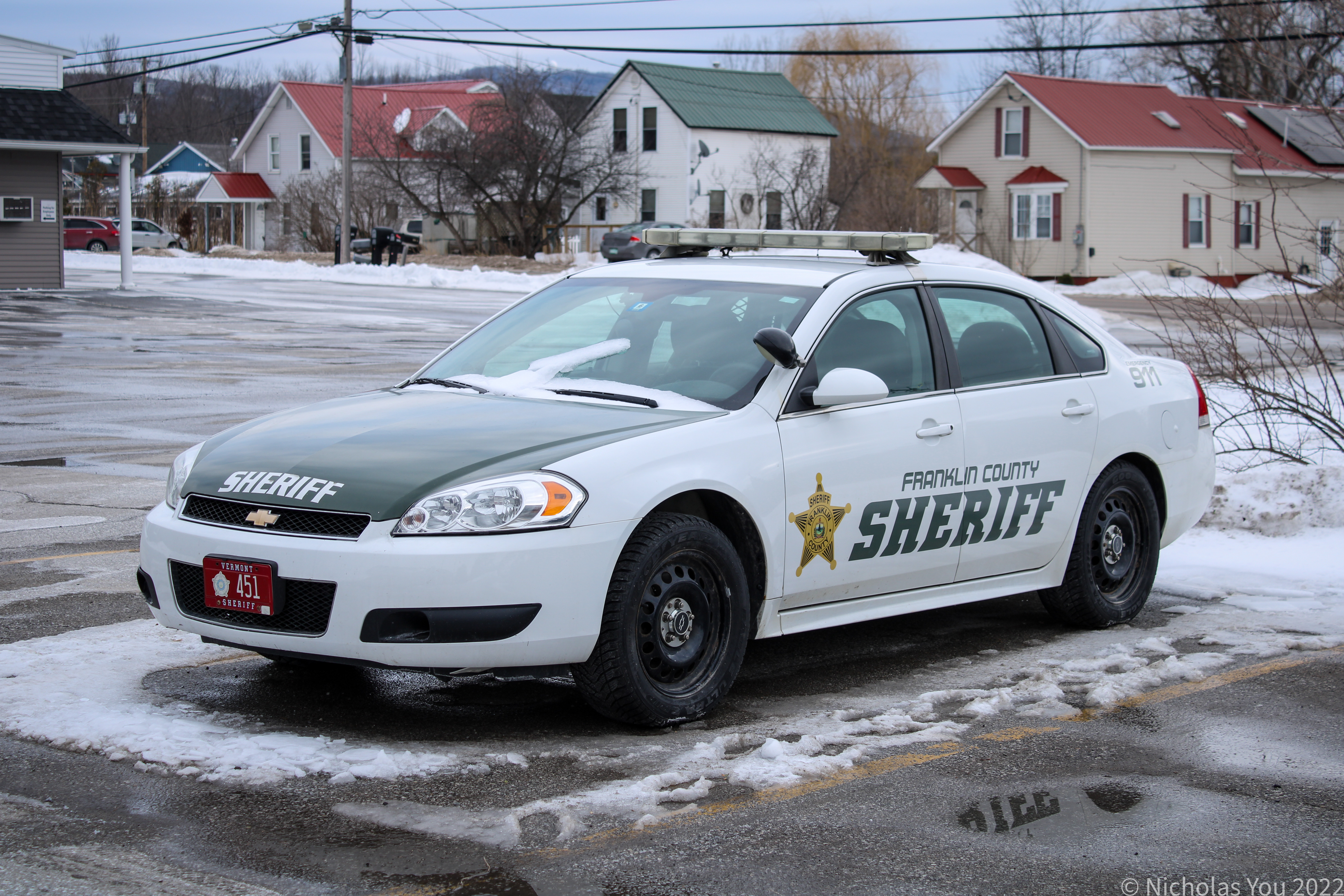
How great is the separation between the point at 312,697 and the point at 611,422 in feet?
4.69

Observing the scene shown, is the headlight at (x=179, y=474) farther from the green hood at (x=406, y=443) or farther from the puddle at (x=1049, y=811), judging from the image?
the puddle at (x=1049, y=811)

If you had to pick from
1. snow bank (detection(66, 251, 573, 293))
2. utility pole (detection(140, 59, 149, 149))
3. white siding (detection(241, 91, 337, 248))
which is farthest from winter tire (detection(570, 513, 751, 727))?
utility pole (detection(140, 59, 149, 149))

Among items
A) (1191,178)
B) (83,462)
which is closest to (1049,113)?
(1191,178)

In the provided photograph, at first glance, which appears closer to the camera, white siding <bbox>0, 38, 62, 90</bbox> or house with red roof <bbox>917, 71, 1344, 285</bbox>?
white siding <bbox>0, 38, 62, 90</bbox>

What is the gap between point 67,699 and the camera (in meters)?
4.96

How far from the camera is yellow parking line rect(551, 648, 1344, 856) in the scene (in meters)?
3.99

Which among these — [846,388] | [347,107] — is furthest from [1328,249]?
[347,107]

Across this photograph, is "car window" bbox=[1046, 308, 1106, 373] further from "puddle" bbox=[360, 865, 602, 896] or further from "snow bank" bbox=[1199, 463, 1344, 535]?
"puddle" bbox=[360, 865, 602, 896]

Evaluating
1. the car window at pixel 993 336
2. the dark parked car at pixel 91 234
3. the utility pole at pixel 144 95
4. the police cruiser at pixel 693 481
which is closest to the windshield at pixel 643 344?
the police cruiser at pixel 693 481

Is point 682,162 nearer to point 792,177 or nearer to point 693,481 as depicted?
point 792,177

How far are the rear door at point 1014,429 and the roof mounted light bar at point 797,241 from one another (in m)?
0.22

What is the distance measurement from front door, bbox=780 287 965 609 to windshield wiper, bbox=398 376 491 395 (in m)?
1.23

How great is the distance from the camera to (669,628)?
4.87 meters

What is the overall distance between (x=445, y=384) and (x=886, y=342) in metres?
1.77
